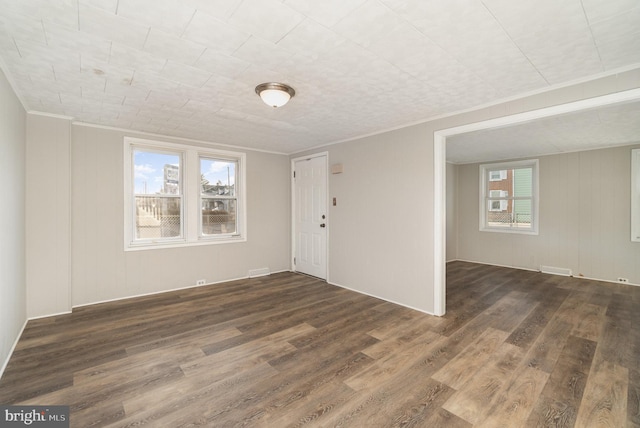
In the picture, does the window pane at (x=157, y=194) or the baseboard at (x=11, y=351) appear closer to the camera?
the baseboard at (x=11, y=351)

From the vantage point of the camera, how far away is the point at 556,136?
4.45 m

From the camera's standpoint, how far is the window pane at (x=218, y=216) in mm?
4863

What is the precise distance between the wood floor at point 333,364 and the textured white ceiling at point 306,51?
2.42 m

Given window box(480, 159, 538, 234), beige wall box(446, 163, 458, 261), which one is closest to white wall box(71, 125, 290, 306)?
beige wall box(446, 163, 458, 261)

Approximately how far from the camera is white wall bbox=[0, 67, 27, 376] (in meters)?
2.30

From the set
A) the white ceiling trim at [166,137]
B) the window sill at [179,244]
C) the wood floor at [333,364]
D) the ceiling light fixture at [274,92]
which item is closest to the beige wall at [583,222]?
the wood floor at [333,364]

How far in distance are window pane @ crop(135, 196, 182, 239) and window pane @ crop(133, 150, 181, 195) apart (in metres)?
0.12

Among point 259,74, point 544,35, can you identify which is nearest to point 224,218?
point 259,74

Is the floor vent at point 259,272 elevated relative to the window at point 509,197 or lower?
lower

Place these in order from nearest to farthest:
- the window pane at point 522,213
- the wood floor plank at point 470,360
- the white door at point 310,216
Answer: the wood floor plank at point 470,360 → the white door at point 310,216 → the window pane at point 522,213

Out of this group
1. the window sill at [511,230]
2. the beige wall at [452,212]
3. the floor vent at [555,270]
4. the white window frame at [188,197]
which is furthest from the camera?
the beige wall at [452,212]

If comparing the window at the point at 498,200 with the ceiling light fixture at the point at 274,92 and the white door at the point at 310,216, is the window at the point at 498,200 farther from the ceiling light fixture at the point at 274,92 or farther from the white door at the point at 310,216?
the ceiling light fixture at the point at 274,92

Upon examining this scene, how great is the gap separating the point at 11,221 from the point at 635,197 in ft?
28.0

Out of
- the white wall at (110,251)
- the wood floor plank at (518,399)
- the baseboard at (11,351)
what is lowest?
the wood floor plank at (518,399)
